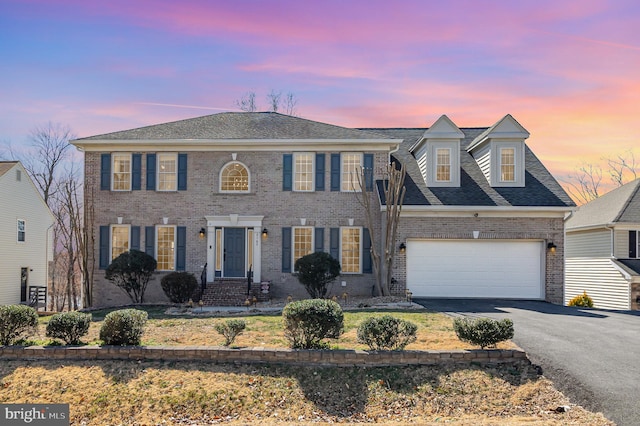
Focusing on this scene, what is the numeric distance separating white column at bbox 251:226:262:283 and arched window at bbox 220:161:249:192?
1.63 metres

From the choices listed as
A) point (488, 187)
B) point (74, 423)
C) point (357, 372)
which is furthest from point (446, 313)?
point (74, 423)

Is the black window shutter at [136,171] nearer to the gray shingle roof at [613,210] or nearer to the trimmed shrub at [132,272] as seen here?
the trimmed shrub at [132,272]

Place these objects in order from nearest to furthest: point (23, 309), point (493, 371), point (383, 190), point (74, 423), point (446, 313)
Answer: point (74, 423)
point (493, 371)
point (23, 309)
point (446, 313)
point (383, 190)

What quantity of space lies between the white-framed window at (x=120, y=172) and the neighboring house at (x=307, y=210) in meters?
0.04

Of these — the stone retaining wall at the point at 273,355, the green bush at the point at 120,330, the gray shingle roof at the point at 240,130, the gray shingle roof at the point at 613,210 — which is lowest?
the stone retaining wall at the point at 273,355

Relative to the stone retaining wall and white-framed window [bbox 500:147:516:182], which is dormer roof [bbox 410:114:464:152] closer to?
white-framed window [bbox 500:147:516:182]

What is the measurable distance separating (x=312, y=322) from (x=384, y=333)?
1.32 m

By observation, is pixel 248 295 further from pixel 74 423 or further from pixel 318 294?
pixel 74 423

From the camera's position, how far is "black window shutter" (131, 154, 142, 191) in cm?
2023

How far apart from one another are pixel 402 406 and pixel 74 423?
16.7 feet

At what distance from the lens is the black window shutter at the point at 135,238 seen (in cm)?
2005


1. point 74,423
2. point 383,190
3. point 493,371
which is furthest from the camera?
point 383,190

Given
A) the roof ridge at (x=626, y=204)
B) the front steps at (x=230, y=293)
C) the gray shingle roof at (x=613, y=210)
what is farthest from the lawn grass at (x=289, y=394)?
the gray shingle roof at (x=613, y=210)

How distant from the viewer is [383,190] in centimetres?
1972
